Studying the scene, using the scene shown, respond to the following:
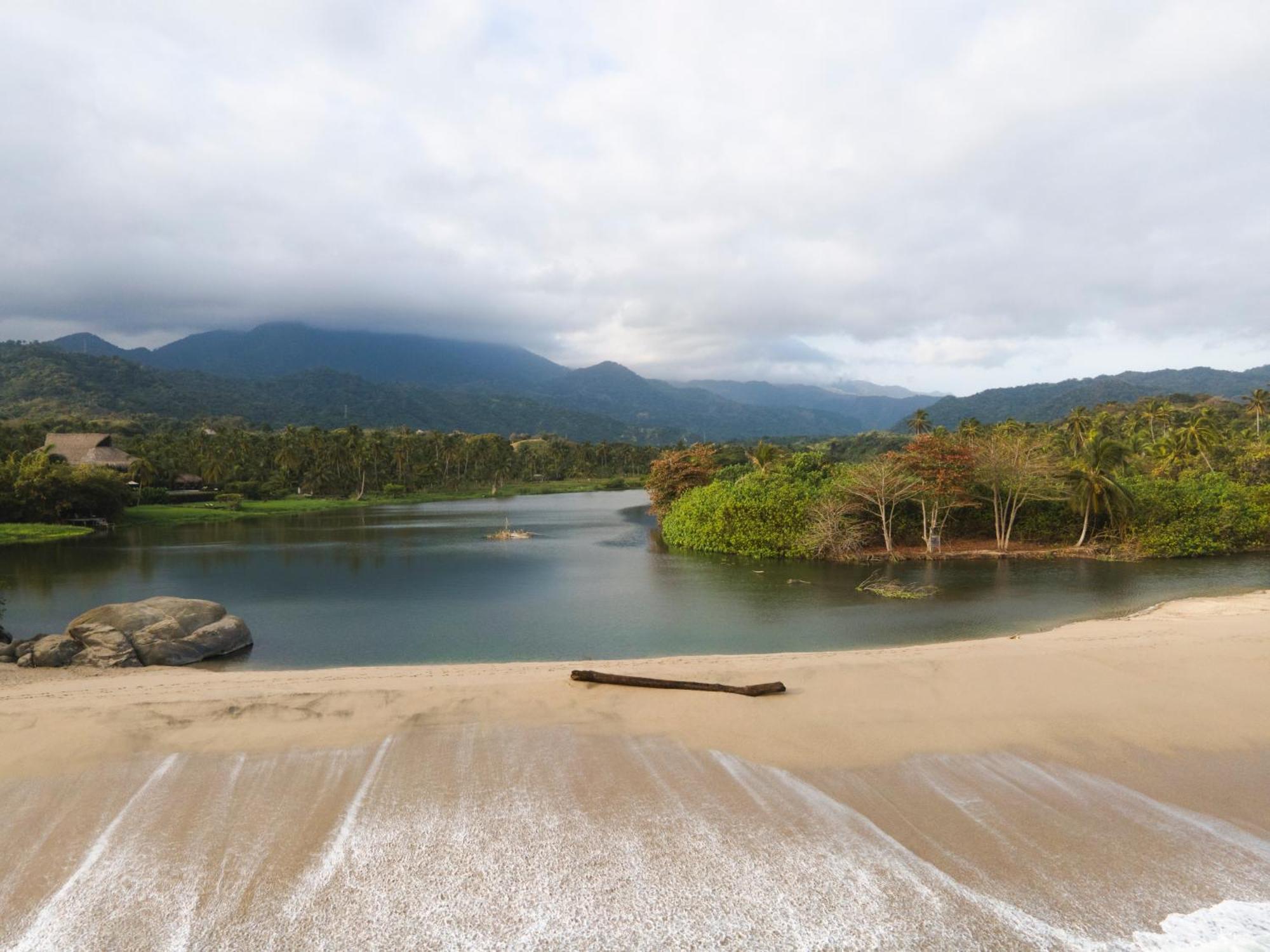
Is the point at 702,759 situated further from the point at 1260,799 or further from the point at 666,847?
the point at 1260,799

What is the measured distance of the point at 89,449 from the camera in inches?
2667

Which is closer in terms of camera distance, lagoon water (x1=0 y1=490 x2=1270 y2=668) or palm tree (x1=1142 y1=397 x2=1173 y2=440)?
lagoon water (x1=0 y1=490 x2=1270 y2=668)

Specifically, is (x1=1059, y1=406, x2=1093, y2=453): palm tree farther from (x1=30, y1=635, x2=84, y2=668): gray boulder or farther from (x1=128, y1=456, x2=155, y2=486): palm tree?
(x1=128, y1=456, x2=155, y2=486): palm tree

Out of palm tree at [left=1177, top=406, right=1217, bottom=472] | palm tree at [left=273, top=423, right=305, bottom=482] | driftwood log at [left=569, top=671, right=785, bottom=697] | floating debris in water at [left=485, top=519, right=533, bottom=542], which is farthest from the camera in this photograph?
palm tree at [left=273, top=423, right=305, bottom=482]

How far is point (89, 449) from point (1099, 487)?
84179mm

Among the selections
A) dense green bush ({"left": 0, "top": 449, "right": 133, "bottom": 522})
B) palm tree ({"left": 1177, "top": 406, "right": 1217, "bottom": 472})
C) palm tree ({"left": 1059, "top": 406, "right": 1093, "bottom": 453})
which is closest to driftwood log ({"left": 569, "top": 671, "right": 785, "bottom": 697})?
palm tree ({"left": 1177, "top": 406, "right": 1217, "bottom": 472})

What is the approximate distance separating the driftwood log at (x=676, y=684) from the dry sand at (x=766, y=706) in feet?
0.48

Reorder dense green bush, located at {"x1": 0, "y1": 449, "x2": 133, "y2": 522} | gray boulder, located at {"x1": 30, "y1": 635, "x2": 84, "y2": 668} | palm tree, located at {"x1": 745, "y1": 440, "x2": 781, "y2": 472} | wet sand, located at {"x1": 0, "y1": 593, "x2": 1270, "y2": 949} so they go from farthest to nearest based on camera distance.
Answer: dense green bush, located at {"x1": 0, "y1": 449, "x2": 133, "y2": 522}
palm tree, located at {"x1": 745, "y1": 440, "x2": 781, "y2": 472}
gray boulder, located at {"x1": 30, "y1": 635, "x2": 84, "y2": 668}
wet sand, located at {"x1": 0, "y1": 593, "x2": 1270, "y2": 949}

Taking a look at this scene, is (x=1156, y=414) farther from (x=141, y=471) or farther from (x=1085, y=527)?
(x=141, y=471)

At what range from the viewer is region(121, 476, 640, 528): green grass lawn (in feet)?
187

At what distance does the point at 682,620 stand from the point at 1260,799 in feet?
45.6

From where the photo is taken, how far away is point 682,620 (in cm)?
2009

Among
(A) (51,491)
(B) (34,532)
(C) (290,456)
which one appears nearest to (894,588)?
(B) (34,532)

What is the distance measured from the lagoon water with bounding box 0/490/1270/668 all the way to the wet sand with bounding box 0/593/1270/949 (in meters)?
6.37
